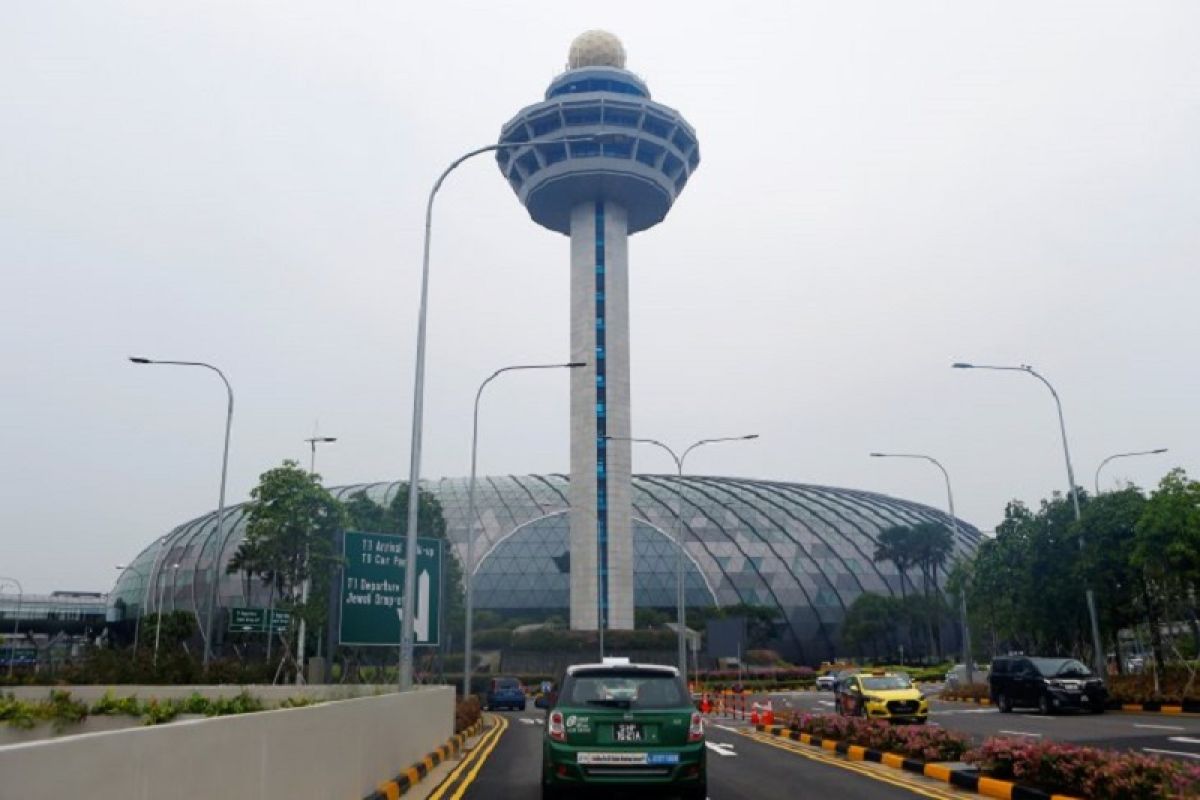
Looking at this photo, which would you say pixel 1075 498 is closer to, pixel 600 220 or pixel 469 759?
pixel 469 759

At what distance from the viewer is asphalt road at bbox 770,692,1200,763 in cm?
2034

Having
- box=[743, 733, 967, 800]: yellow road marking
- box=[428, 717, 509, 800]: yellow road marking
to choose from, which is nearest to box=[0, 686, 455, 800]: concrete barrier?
box=[428, 717, 509, 800]: yellow road marking

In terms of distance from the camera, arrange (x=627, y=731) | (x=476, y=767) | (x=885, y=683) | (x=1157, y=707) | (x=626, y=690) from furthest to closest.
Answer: (x=1157, y=707), (x=885, y=683), (x=476, y=767), (x=626, y=690), (x=627, y=731)

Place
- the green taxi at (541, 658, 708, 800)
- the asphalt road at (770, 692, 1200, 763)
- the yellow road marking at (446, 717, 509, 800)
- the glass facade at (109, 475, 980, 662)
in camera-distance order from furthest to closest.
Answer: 1. the glass facade at (109, 475, 980, 662)
2. the asphalt road at (770, 692, 1200, 763)
3. the yellow road marking at (446, 717, 509, 800)
4. the green taxi at (541, 658, 708, 800)

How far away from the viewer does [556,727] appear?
38.9ft

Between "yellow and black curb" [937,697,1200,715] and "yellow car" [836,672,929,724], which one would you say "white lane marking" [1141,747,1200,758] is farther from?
"yellow and black curb" [937,697,1200,715]

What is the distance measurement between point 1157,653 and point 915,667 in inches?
2006

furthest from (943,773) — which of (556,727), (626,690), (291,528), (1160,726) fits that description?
(291,528)

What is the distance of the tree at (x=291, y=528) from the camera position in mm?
44594

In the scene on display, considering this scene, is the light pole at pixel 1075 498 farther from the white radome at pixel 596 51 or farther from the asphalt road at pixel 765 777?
the white radome at pixel 596 51

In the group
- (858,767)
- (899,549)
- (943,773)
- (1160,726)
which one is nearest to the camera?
(943,773)

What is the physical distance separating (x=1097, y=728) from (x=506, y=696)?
103 ft

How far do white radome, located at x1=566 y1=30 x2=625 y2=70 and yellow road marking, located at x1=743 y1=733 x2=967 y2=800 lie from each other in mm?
73418

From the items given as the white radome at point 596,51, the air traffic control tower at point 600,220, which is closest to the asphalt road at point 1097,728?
the air traffic control tower at point 600,220
